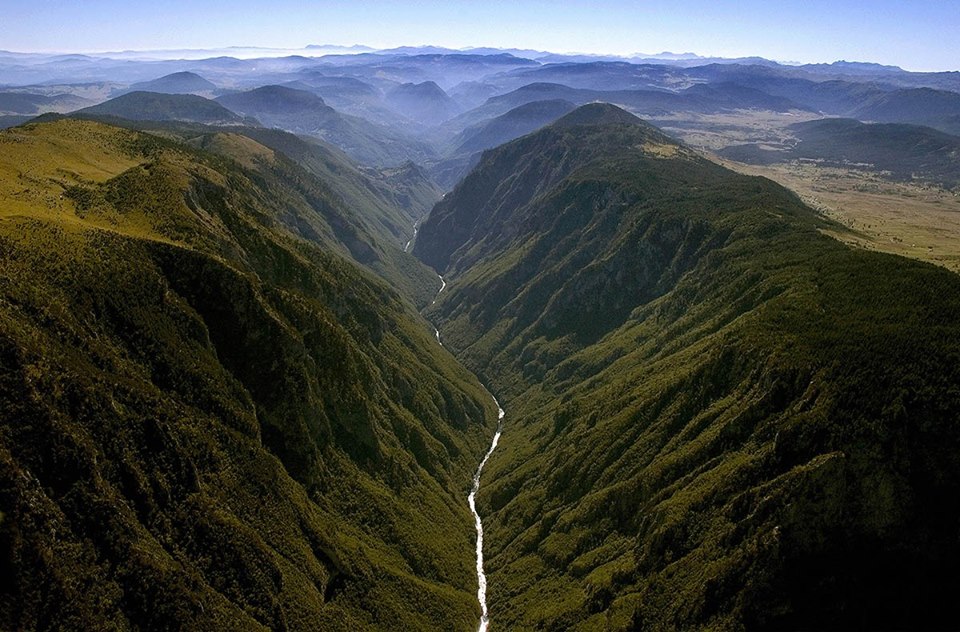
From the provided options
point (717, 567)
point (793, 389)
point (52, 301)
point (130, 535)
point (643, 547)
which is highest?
point (52, 301)

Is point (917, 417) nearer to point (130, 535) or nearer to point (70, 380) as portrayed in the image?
point (130, 535)

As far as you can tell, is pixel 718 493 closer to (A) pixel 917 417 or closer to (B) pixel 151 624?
(A) pixel 917 417

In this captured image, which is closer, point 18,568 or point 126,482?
point 18,568

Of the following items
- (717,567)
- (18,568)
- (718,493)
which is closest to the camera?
(18,568)

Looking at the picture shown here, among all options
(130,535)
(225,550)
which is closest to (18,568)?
(130,535)

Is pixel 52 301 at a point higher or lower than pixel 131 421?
higher

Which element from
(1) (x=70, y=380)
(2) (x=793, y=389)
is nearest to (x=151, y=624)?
(1) (x=70, y=380)

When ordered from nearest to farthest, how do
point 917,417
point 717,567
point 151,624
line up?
point 151,624 < point 917,417 < point 717,567
